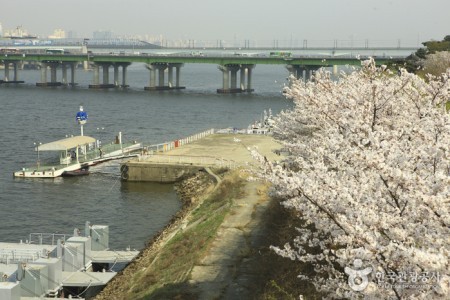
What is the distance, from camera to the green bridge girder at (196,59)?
5300 inches

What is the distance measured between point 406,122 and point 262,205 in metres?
12.0

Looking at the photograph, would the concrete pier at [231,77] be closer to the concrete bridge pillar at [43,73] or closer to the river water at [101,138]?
the river water at [101,138]

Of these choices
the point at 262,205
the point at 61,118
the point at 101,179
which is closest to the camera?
the point at 262,205

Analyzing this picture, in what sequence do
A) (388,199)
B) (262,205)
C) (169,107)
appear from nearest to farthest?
1. (388,199)
2. (262,205)
3. (169,107)

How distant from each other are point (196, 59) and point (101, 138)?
8767 cm

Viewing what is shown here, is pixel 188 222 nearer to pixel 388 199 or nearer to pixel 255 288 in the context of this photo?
pixel 255 288

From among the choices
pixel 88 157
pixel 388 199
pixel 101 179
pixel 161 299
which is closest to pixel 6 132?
pixel 88 157

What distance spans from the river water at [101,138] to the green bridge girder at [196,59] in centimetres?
1190

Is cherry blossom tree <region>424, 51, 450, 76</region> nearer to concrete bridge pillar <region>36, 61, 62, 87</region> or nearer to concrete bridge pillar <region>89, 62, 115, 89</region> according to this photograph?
concrete bridge pillar <region>89, 62, 115, 89</region>

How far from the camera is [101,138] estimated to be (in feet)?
216

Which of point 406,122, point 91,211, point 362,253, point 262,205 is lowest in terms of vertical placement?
point 91,211

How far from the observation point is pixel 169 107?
104m

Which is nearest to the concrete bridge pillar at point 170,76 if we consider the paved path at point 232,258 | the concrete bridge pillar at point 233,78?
the concrete bridge pillar at point 233,78

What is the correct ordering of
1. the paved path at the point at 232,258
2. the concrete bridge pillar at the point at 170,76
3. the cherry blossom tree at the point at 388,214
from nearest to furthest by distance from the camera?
the cherry blossom tree at the point at 388,214 < the paved path at the point at 232,258 < the concrete bridge pillar at the point at 170,76
